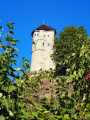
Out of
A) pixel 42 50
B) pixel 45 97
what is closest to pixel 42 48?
pixel 42 50

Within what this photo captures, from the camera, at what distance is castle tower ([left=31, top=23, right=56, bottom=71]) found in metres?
49.8

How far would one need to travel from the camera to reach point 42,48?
2032 inches

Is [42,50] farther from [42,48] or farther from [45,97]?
[45,97]

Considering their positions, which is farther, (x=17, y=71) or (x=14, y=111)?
(x=17, y=71)

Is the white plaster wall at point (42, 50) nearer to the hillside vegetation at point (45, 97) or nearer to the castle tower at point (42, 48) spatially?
the castle tower at point (42, 48)

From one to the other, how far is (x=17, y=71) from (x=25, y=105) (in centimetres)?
62

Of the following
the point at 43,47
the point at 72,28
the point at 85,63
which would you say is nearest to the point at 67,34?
the point at 72,28

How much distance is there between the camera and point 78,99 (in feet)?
10.9

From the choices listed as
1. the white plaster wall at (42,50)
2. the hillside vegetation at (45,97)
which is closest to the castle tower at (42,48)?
the white plaster wall at (42,50)

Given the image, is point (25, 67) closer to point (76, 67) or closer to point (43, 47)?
point (76, 67)

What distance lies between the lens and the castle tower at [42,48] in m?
49.8

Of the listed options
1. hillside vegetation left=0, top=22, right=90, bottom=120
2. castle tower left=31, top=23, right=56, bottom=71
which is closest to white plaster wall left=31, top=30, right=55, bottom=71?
castle tower left=31, top=23, right=56, bottom=71

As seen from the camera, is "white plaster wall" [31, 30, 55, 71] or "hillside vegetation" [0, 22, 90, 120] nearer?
"hillside vegetation" [0, 22, 90, 120]

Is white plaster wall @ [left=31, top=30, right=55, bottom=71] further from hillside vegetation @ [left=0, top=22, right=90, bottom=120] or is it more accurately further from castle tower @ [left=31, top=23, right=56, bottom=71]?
hillside vegetation @ [left=0, top=22, right=90, bottom=120]
